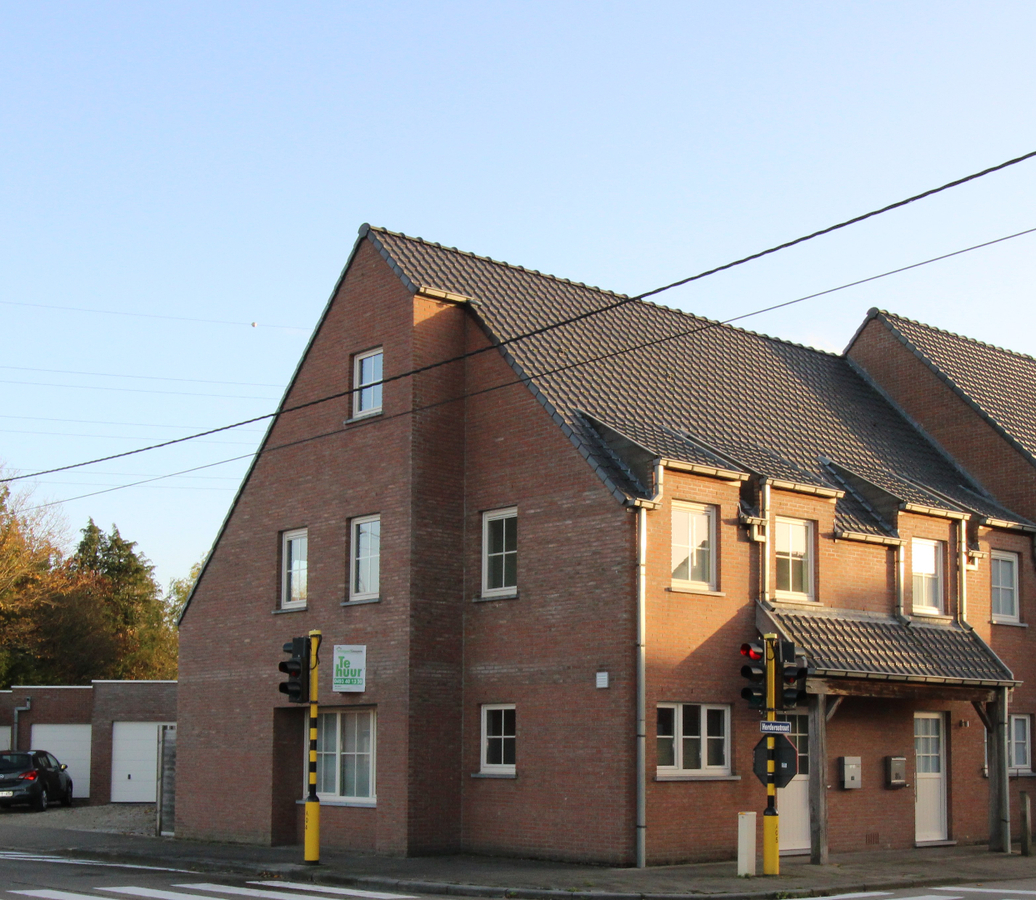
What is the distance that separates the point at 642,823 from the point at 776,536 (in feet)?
17.3

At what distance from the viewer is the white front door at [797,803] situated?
787 inches

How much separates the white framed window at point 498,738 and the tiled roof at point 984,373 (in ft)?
40.1

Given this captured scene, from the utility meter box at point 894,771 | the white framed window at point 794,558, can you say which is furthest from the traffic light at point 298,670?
the utility meter box at point 894,771

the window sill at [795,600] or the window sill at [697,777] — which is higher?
the window sill at [795,600]

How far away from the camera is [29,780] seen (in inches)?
1325

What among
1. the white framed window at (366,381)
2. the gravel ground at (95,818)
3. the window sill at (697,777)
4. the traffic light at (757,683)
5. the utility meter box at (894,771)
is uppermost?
the white framed window at (366,381)

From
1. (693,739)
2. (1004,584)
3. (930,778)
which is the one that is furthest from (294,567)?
(1004,584)

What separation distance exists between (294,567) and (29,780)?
15.0 metres

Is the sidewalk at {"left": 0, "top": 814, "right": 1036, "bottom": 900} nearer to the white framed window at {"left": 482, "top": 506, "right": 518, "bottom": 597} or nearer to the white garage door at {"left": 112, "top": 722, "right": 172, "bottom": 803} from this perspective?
the white framed window at {"left": 482, "top": 506, "right": 518, "bottom": 597}

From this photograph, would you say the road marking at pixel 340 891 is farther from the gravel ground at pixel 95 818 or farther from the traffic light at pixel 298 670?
the gravel ground at pixel 95 818

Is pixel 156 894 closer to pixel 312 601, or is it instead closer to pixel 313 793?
pixel 313 793

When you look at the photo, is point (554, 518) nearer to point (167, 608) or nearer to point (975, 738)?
point (975, 738)

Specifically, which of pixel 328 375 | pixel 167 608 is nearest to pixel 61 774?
pixel 328 375

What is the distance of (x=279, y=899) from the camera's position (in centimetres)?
1493
